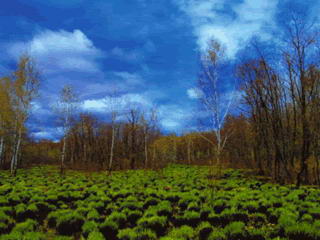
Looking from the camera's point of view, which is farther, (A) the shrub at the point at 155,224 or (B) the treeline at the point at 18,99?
(B) the treeline at the point at 18,99

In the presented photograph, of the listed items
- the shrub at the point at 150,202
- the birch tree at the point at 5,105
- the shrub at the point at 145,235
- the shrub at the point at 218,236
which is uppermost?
the birch tree at the point at 5,105

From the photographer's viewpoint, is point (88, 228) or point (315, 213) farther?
point (315, 213)

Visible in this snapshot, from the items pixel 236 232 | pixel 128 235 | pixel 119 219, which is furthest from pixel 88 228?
pixel 236 232

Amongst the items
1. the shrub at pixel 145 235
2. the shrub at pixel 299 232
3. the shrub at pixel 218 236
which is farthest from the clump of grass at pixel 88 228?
the shrub at pixel 299 232

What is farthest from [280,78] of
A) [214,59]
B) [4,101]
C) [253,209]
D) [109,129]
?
[109,129]

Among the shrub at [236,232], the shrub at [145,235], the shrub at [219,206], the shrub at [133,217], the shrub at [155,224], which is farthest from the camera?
the shrub at [219,206]

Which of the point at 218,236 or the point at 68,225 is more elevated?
the point at 218,236

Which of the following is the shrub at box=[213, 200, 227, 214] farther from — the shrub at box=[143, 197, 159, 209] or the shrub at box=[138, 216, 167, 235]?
the shrub at box=[143, 197, 159, 209]

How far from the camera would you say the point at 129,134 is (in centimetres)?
4212

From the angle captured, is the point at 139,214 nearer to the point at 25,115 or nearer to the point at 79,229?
the point at 79,229

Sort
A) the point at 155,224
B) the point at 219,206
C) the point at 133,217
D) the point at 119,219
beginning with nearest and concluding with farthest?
the point at 155,224, the point at 119,219, the point at 133,217, the point at 219,206

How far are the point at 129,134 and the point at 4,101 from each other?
21.6 m

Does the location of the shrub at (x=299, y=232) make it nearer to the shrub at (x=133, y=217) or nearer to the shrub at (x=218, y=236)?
the shrub at (x=218, y=236)

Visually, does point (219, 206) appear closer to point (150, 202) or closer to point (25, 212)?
point (150, 202)
